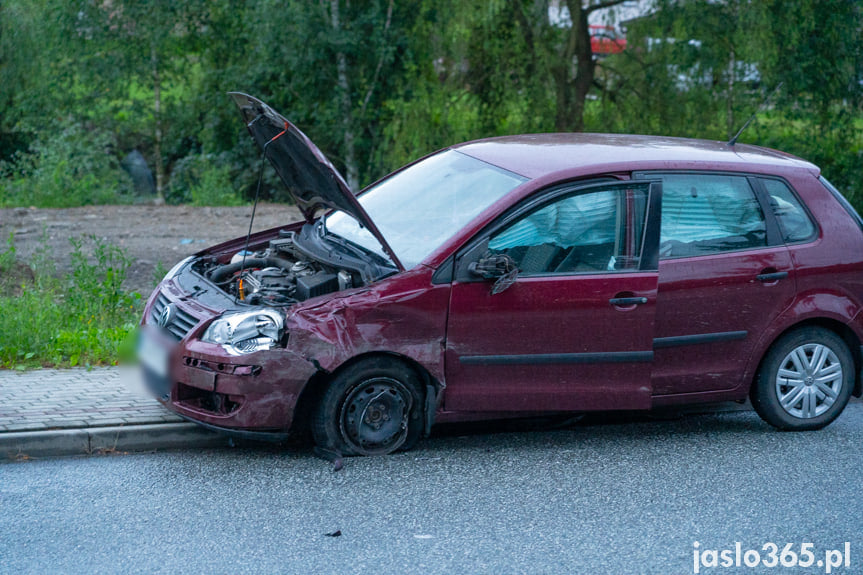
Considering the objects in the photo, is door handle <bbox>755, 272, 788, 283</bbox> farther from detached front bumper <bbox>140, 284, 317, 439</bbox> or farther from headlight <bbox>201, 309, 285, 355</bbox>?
headlight <bbox>201, 309, 285, 355</bbox>

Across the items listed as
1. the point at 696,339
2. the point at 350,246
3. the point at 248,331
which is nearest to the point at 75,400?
the point at 248,331

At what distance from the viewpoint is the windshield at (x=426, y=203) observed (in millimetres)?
5914

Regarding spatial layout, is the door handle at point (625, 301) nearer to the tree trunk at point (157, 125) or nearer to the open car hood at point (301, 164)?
the open car hood at point (301, 164)

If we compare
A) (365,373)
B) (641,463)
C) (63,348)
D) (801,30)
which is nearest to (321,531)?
(365,373)

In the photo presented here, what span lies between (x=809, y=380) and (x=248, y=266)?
148 inches

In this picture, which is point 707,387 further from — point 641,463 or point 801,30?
point 801,30

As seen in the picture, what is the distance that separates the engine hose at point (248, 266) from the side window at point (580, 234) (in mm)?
1509

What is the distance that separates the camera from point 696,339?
6070 millimetres

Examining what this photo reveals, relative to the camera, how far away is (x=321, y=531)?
4.72 m

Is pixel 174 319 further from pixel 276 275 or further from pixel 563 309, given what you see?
pixel 563 309

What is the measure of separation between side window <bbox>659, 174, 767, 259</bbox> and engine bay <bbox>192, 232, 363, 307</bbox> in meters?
1.97

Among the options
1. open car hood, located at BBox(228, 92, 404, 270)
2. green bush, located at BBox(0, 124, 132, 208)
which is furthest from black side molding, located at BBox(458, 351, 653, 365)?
green bush, located at BBox(0, 124, 132, 208)

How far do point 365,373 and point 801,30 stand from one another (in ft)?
44.3

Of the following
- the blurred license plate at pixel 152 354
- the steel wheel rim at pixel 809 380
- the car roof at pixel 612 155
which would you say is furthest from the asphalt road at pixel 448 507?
the car roof at pixel 612 155
